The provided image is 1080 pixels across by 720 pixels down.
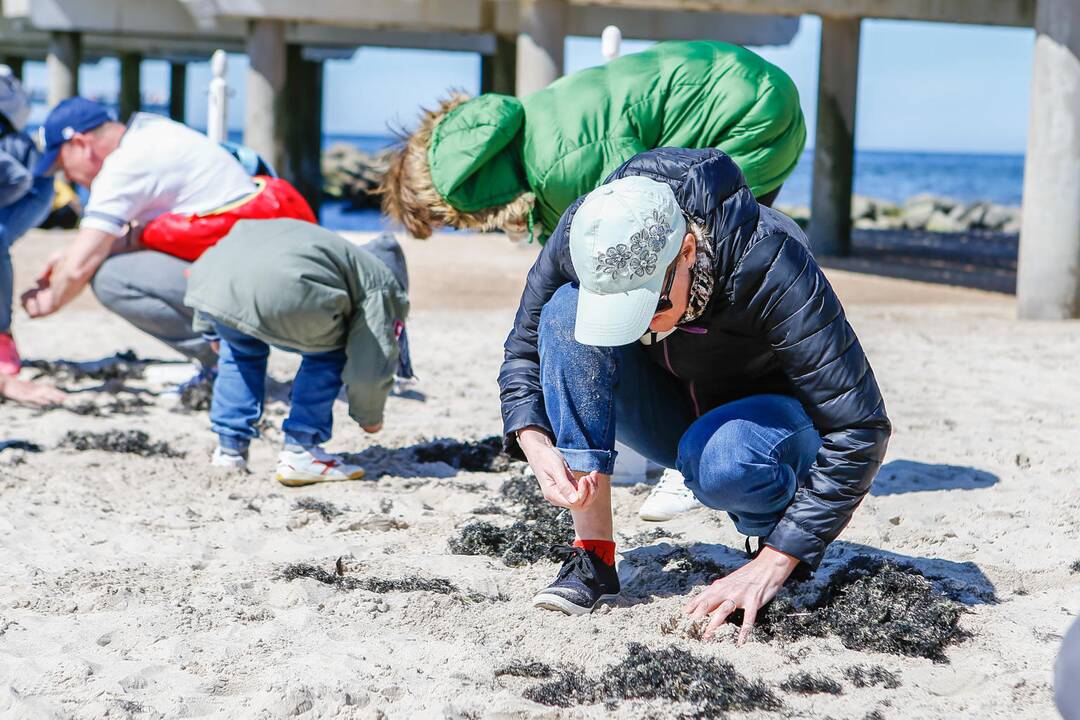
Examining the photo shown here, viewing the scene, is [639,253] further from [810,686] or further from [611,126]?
[611,126]

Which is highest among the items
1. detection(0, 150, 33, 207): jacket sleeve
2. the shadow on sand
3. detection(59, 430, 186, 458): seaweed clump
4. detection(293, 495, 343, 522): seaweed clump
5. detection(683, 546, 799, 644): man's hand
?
detection(0, 150, 33, 207): jacket sleeve

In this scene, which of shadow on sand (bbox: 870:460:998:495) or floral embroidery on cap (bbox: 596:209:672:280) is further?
shadow on sand (bbox: 870:460:998:495)

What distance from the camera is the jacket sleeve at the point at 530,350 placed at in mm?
2402

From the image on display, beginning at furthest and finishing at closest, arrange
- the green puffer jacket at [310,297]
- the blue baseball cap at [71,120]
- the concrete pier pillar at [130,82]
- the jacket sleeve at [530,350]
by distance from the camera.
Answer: the concrete pier pillar at [130,82], the blue baseball cap at [71,120], the green puffer jacket at [310,297], the jacket sleeve at [530,350]

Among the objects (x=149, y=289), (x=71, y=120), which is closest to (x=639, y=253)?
(x=149, y=289)

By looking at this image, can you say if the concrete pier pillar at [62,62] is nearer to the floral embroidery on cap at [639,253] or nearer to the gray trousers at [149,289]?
the gray trousers at [149,289]

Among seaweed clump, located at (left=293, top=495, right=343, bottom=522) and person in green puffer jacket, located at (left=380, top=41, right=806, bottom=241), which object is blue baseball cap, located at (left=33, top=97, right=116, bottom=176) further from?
seaweed clump, located at (left=293, top=495, right=343, bottom=522)

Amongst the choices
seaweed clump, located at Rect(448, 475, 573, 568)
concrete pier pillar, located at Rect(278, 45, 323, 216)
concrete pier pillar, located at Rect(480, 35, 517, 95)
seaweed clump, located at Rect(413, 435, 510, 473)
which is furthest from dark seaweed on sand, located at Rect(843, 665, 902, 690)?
concrete pier pillar, located at Rect(278, 45, 323, 216)

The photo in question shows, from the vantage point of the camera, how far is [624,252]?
2.00 metres

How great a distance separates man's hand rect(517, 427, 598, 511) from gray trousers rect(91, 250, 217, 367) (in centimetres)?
245

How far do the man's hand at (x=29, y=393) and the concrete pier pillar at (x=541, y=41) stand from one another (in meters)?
6.72

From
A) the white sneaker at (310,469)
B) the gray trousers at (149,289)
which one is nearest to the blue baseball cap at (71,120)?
the gray trousers at (149,289)

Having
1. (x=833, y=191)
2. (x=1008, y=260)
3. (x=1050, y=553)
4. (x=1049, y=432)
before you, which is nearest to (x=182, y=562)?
(x=1050, y=553)

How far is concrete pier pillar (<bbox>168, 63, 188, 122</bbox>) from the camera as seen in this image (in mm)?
29953
